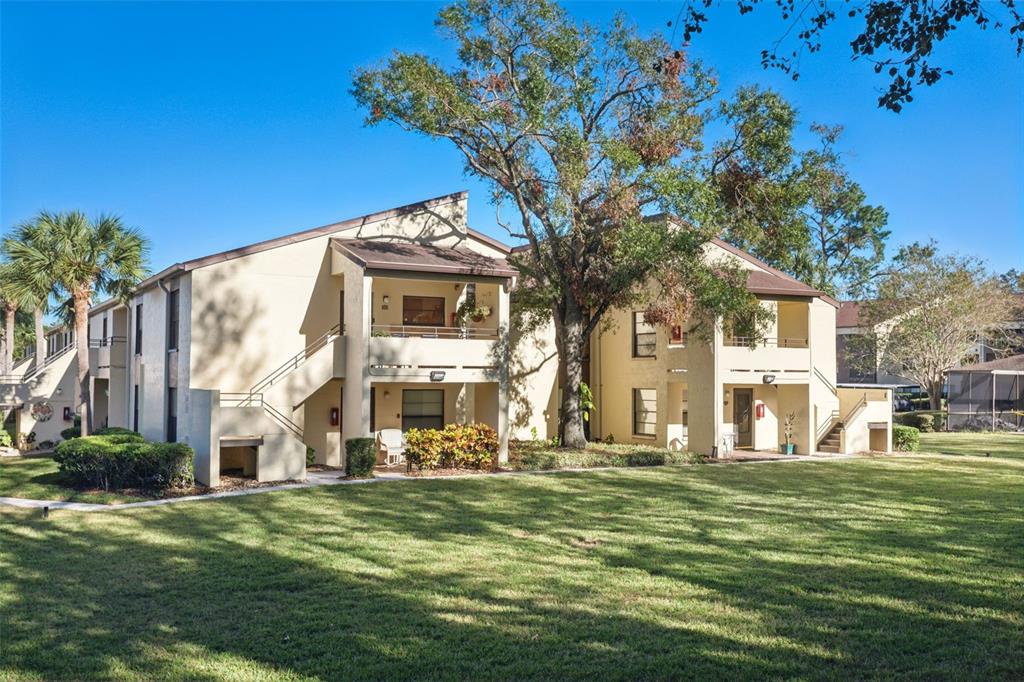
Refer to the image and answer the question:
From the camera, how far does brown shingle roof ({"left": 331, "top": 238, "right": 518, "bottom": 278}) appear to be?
72.4 feet

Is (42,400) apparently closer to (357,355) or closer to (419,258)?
(357,355)

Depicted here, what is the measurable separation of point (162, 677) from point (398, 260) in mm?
16367

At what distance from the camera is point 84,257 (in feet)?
77.8

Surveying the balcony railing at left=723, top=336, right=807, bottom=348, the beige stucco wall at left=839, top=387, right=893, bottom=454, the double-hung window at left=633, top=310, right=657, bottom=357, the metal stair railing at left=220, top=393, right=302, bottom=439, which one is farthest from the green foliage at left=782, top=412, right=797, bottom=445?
the metal stair railing at left=220, top=393, right=302, bottom=439

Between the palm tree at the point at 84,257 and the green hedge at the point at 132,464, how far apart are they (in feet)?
20.8

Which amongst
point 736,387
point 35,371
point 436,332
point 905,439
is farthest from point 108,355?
point 905,439

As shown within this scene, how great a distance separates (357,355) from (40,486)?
7845 millimetres

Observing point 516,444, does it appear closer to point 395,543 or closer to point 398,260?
point 398,260

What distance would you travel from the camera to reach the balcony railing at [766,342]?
2669 cm

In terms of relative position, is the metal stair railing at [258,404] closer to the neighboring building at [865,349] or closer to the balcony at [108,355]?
the balcony at [108,355]

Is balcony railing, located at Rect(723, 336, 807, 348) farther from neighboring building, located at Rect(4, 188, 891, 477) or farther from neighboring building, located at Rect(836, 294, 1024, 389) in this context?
neighboring building, located at Rect(836, 294, 1024, 389)

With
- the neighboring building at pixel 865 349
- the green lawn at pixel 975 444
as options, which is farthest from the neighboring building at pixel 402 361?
the neighboring building at pixel 865 349

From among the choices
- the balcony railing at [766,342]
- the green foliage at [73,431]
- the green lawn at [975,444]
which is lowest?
the green lawn at [975,444]

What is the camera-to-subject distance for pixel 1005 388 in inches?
1692
